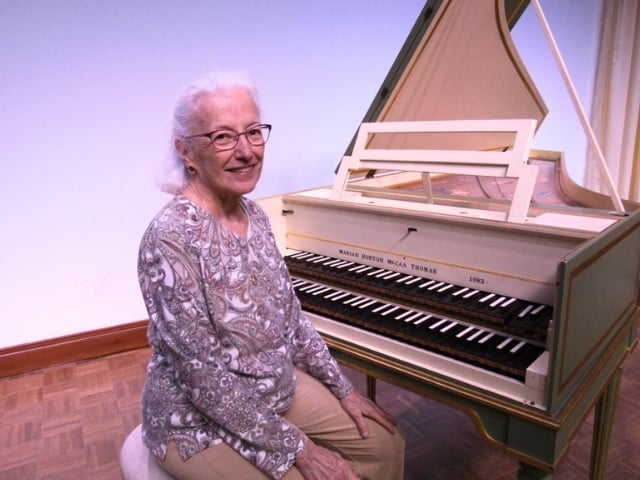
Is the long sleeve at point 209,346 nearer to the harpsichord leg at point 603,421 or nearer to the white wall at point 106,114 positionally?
the harpsichord leg at point 603,421

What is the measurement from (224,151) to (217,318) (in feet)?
1.33

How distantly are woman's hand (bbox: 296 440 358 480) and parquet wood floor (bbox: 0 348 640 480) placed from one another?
1009 millimetres

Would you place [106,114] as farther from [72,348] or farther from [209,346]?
[209,346]

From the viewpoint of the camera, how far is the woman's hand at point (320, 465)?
4.11 ft

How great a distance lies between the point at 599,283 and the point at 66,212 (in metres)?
2.75

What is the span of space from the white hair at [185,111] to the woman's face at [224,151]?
2 centimetres

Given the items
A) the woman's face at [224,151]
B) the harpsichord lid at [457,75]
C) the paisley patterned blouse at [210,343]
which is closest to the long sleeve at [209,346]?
the paisley patterned blouse at [210,343]

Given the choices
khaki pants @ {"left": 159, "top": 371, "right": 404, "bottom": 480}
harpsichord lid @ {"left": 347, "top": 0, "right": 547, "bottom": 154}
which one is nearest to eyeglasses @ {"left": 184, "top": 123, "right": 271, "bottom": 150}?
khaki pants @ {"left": 159, "top": 371, "right": 404, "bottom": 480}

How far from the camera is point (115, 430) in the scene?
2.49m

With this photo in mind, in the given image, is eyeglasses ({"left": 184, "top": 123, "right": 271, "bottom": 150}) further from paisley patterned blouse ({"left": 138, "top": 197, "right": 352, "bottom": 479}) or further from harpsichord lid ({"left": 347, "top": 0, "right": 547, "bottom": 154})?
harpsichord lid ({"left": 347, "top": 0, "right": 547, "bottom": 154})

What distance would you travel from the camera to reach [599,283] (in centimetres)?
133

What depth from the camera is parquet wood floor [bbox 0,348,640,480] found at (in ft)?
7.22

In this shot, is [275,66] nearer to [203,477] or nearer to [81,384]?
[81,384]

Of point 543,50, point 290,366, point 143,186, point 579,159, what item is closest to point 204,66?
point 143,186
